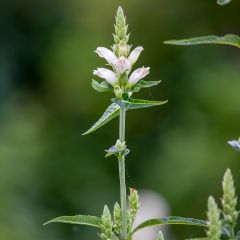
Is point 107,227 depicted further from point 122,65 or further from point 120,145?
point 122,65

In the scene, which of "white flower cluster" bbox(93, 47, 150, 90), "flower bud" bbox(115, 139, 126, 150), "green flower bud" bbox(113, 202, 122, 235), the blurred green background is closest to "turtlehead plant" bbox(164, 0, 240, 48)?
"white flower cluster" bbox(93, 47, 150, 90)

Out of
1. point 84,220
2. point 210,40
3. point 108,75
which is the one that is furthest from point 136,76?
point 84,220

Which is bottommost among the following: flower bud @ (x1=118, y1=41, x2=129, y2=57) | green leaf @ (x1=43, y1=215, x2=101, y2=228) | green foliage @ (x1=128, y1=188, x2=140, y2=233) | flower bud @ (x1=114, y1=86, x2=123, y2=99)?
green leaf @ (x1=43, y1=215, x2=101, y2=228)

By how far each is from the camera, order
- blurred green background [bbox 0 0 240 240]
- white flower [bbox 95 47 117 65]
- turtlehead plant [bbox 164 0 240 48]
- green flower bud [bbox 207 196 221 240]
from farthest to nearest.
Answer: blurred green background [bbox 0 0 240 240], white flower [bbox 95 47 117 65], turtlehead plant [bbox 164 0 240 48], green flower bud [bbox 207 196 221 240]

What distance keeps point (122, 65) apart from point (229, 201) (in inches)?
13.5

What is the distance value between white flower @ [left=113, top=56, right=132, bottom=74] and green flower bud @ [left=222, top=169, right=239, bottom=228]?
0.30 metres

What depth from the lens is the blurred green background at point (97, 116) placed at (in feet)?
25.8

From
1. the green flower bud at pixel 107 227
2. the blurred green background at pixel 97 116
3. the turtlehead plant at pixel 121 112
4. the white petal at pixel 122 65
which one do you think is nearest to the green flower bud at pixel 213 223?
the turtlehead plant at pixel 121 112

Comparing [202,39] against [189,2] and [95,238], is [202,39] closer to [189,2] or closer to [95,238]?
[95,238]

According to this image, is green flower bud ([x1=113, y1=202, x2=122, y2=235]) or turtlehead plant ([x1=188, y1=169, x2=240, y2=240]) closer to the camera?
turtlehead plant ([x1=188, y1=169, x2=240, y2=240])

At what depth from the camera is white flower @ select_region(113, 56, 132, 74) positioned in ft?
5.62

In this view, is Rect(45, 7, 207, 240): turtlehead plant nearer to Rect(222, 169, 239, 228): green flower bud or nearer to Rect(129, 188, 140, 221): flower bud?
Rect(129, 188, 140, 221): flower bud

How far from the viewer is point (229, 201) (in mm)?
1588

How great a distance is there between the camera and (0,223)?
680 cm
